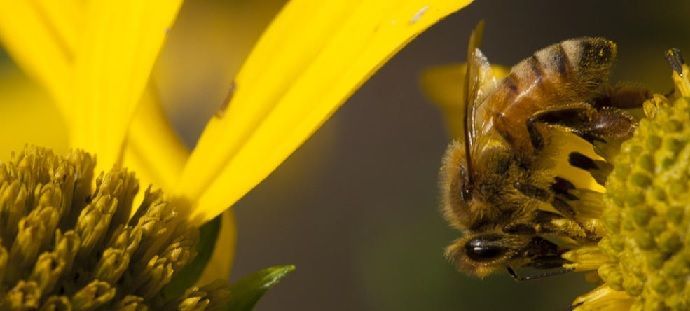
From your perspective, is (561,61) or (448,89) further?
(448,89)

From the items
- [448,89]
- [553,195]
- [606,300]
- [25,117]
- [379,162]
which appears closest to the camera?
[606,300]

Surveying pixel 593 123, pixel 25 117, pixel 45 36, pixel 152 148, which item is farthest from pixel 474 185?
pixel 25 117

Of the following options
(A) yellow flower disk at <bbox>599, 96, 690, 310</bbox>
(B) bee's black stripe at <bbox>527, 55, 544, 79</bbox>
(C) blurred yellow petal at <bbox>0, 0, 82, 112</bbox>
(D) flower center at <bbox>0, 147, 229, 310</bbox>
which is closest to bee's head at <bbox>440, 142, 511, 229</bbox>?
(B) bee's black stripe at <bbox>527, 55, 544, 79</bbox>

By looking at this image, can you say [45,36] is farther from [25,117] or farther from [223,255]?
[25,117]

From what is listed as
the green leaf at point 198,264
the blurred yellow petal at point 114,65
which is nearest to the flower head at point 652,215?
the green leaf at point 198,264

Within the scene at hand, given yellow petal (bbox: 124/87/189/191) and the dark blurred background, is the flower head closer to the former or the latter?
yellow petal (bbox: 124/87/189/191)

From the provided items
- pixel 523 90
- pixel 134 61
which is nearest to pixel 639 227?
pixel 523 90

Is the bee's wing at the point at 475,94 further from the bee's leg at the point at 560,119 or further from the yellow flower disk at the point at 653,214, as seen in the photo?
the yellow flower disk at the point at 653,214
